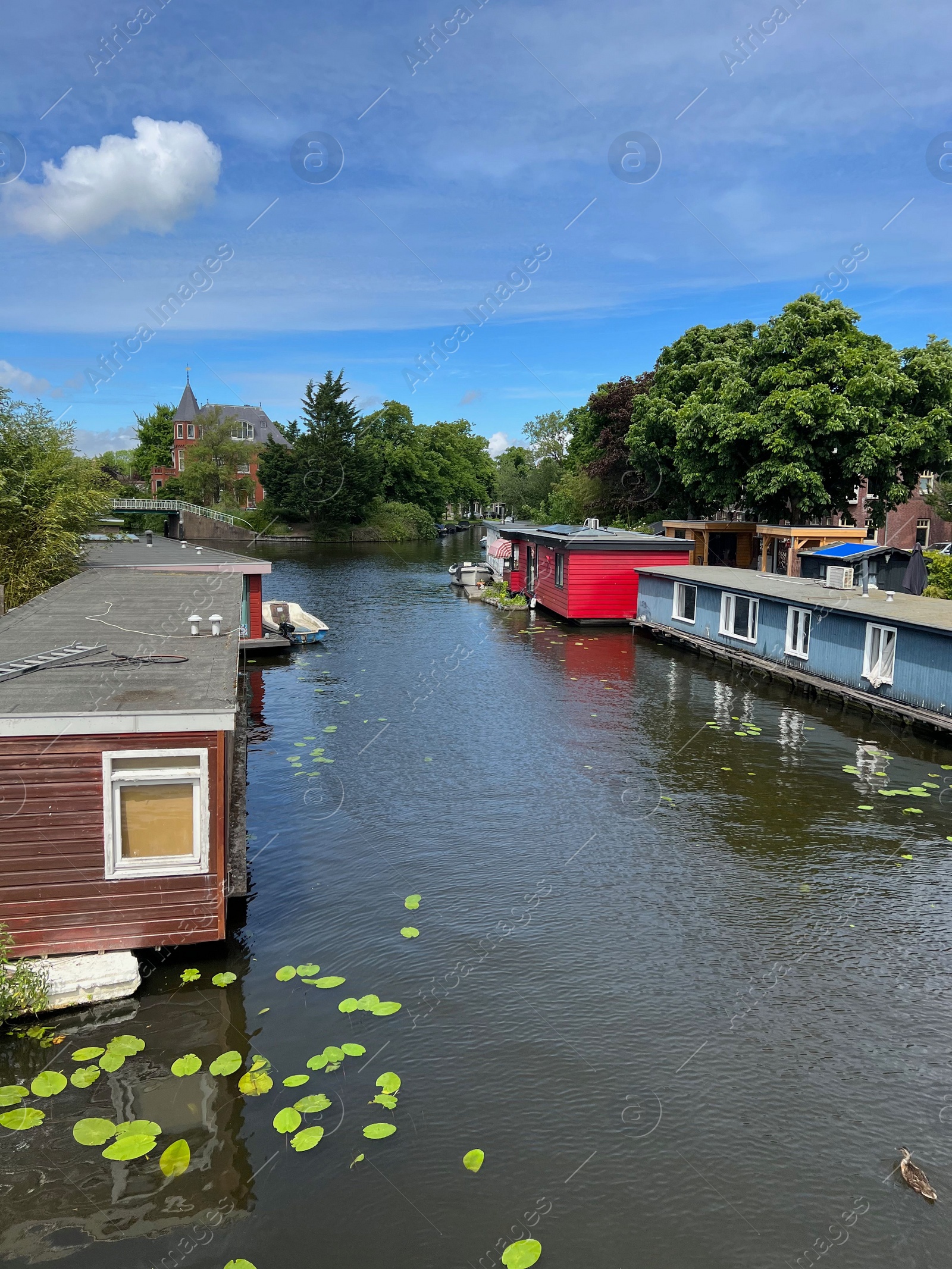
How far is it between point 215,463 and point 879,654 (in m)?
94.3

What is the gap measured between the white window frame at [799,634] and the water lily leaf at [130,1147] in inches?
902

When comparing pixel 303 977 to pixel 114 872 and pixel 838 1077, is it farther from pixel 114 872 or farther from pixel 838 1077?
pixel 838 1077

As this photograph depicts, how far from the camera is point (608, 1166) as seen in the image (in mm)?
7766

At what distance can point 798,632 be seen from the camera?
27141 millimetres

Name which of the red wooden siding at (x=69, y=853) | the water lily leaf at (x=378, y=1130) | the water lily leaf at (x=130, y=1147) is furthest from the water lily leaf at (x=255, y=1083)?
the red wooden siding at (x=69, y=853)


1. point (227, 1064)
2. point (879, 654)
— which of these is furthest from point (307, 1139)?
point (879, 654)

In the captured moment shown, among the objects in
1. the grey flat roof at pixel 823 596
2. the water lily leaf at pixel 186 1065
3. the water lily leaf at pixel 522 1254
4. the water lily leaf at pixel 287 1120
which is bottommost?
the water lily leaf at pixel 522 1254

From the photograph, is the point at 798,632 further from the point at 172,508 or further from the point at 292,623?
the point at 172,508

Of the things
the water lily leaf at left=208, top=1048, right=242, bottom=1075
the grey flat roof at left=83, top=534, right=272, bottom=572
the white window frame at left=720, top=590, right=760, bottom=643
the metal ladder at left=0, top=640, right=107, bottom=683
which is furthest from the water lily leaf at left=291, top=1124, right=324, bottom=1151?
the white window frame at left=720, top=590, right=760, bottom=643

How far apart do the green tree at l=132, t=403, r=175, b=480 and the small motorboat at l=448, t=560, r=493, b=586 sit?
285ft

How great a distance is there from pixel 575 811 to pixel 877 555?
2104cm

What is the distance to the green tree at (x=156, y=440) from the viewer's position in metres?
131

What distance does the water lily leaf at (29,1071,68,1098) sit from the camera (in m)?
8.34

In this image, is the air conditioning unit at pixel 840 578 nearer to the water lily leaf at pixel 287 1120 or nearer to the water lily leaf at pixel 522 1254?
the water lily leaf at pixel 287 1120
